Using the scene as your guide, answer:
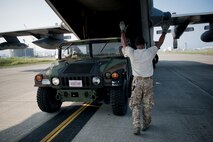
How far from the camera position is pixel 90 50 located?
591 cm

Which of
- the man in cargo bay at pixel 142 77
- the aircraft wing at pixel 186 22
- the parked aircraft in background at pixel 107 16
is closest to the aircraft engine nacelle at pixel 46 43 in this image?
the parked aircraft in background at pixel 107 16

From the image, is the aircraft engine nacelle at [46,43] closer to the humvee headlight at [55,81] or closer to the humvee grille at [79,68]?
the humvee grille at [79,68]

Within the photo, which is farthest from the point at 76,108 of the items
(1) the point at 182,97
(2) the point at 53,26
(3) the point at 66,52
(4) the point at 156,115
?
(2) the point at 53,26

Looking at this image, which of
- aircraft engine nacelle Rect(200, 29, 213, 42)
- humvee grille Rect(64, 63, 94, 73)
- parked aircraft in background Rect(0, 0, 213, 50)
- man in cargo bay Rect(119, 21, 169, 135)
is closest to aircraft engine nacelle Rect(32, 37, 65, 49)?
parked aircraft in background Rect(0, 0, 213, 50)

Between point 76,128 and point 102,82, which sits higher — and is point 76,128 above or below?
below

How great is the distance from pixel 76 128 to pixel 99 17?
262 inches

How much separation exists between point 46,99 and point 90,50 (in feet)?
6.12

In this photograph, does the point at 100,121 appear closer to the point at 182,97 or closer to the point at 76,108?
the point at 76,108

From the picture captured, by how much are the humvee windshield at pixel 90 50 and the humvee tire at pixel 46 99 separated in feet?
4.26

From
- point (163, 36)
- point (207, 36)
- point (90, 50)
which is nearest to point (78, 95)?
point (90, 50)

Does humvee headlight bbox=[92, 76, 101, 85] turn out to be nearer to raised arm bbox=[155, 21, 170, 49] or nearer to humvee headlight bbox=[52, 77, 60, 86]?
humvee headlight bbox=[52, 77, 60, 86]

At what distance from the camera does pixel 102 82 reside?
4602 mm

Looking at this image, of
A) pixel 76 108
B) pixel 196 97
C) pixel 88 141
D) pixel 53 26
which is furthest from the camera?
pixel 53 26

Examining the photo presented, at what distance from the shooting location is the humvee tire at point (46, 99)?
5.09 m
